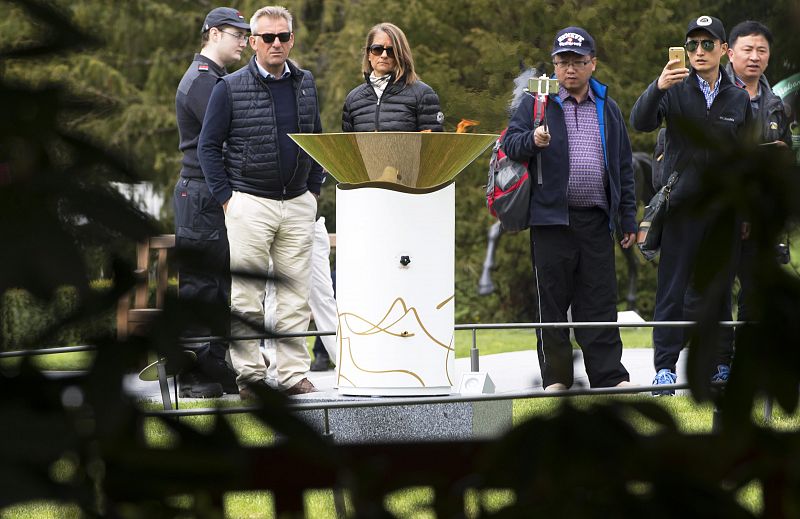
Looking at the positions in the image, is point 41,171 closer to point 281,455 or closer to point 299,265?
point 281,455

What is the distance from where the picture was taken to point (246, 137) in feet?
22.5

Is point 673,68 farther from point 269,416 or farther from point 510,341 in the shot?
point 510,341

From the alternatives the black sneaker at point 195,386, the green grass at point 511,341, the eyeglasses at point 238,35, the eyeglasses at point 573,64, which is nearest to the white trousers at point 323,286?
the eyeglasses at point 238,35

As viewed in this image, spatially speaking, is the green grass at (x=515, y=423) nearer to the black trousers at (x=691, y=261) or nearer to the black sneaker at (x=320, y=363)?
the black trousers at (x=691, y=261)

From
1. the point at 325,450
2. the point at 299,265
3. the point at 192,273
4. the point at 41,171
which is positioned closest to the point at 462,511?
the point at 325,450

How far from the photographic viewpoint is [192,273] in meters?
0.86

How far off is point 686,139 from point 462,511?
263 mm

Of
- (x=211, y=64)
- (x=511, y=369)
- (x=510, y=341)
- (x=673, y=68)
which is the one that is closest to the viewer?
(x=673, y=68)

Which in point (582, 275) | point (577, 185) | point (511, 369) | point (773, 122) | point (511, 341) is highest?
point (773, 122)

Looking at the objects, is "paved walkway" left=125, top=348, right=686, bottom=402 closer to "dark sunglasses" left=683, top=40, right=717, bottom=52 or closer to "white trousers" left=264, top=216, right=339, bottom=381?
"white trousers" left=264, top=216, right=339, bottom=381

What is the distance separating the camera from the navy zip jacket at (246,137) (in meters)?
6.80

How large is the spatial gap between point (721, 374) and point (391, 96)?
6034mm

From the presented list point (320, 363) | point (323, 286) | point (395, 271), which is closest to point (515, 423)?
point (395, 271)

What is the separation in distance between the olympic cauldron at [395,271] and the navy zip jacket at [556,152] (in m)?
0.58
